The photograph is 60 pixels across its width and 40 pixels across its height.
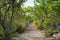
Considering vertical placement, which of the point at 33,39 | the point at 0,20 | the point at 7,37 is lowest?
the point at 33,39

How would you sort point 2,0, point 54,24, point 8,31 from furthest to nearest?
point 54,24 < point 8,31 < point 2,0

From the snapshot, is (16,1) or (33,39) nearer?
(16,1)

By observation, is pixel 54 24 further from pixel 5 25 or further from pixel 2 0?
pixel 2 0

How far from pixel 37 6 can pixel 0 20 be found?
13524 millimetres

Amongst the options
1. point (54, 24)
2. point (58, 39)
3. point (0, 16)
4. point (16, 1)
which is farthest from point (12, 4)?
point (54, 24)

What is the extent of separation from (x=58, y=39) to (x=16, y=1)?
4722 millimetres

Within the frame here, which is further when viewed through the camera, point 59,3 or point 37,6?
point 37,6

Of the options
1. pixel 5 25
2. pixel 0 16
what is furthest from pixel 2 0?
pixel 5 25

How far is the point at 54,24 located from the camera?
1991 centimetres

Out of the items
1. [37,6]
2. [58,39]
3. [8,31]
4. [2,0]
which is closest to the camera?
[2,0]

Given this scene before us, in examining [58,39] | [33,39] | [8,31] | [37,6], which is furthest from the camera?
[37,6]

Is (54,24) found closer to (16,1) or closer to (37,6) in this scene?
(37,6)

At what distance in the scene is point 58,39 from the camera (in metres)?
14.7

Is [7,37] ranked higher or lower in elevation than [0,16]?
lower
